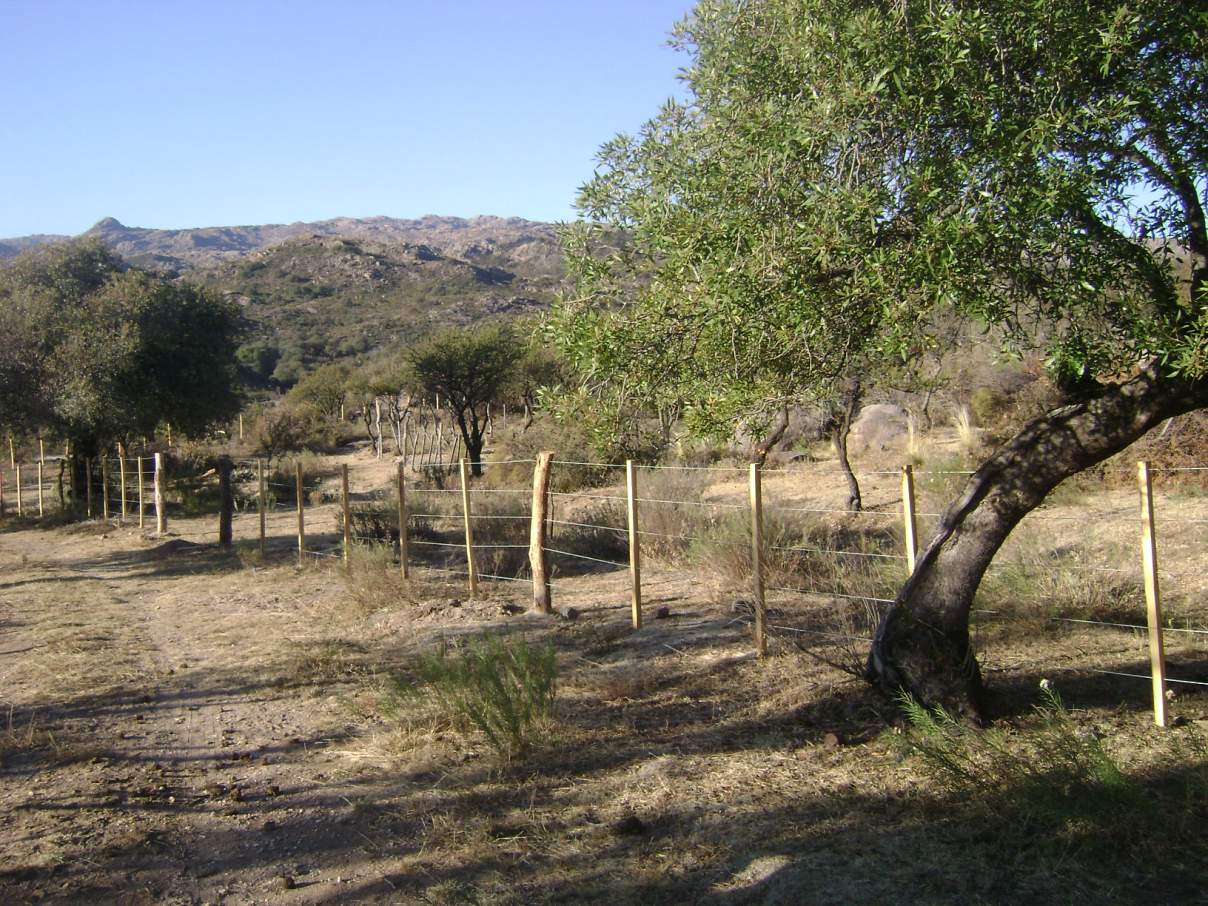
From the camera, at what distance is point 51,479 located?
1257 inches

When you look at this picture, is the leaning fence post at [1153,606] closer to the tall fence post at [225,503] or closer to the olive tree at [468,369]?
the tall fence post at [225,503]

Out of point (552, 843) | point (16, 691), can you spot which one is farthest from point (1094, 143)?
point (16, 691)

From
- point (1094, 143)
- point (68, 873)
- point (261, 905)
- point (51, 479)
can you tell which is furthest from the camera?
point (51, 479)

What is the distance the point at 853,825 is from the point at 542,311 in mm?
3474

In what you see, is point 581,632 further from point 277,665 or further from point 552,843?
point 552,843

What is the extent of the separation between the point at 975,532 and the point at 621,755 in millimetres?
2605

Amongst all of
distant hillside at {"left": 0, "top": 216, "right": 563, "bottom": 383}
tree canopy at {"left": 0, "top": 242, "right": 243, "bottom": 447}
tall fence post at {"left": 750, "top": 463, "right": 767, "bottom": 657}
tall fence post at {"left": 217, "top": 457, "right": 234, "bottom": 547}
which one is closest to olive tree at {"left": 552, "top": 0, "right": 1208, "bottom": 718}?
tall fence post at {"left": 750, "top": 463, "right": 767, "bottom": 657}

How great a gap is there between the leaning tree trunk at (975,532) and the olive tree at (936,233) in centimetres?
1

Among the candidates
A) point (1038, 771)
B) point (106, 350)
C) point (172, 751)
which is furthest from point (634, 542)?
point (106, 350)

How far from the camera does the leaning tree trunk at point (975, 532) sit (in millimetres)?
5695

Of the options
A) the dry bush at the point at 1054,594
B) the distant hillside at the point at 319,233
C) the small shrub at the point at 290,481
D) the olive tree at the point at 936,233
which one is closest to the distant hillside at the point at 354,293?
the distant hillside at the point at 319,233

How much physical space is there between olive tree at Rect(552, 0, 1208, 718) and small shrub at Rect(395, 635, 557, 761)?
2.02 metres

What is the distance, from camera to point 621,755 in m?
6.17

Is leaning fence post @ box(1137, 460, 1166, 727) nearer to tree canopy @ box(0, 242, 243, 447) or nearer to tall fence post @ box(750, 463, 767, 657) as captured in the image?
tall fence post @ box(750, 463, 767, 657)
